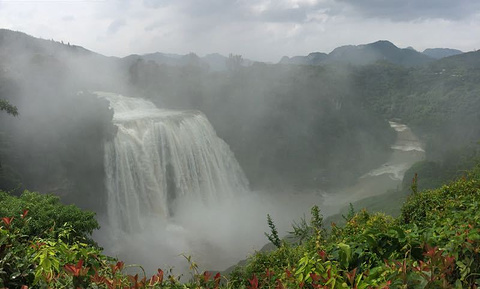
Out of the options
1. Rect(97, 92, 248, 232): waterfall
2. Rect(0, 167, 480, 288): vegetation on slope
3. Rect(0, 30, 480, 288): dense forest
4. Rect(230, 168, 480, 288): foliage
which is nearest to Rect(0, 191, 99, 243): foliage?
Rect(0, 30, 480, 288): dense forest

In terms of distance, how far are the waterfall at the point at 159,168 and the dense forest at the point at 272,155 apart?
148cm

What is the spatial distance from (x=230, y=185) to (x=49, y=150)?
794 inches

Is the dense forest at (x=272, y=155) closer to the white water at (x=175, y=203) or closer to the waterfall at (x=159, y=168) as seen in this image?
the waterfall at (x=159, y=168)

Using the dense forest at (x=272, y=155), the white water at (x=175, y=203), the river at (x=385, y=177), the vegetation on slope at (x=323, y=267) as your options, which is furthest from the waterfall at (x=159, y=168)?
the vegetation on slope at (x=323, y=267)

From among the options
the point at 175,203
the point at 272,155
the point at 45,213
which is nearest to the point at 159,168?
the point at 175,203

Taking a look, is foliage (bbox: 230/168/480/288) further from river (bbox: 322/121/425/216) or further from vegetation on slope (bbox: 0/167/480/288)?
river (bbox: 322/121/425/216)

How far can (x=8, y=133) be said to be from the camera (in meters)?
27.5

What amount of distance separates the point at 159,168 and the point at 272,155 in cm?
2777

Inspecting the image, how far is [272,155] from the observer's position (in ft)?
185

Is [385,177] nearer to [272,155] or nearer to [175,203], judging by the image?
[272,155]

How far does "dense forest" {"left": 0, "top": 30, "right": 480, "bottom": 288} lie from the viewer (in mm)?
2863

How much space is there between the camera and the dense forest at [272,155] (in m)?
2.86

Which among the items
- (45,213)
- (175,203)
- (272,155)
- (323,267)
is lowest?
(175,203)

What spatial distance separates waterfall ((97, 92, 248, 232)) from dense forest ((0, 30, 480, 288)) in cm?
148
